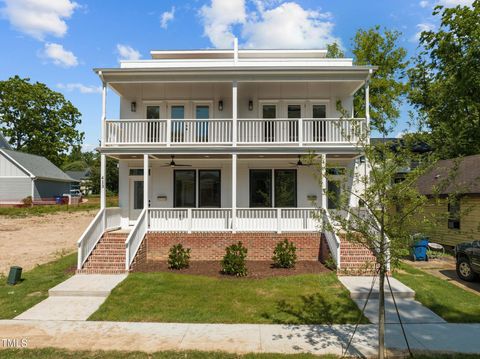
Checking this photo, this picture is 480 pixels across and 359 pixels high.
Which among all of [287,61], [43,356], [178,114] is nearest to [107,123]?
[178,114]

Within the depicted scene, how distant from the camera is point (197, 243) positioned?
13219 mm

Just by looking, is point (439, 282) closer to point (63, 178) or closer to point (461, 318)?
point (461, 318)

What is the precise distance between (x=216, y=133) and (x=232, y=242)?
171 inches

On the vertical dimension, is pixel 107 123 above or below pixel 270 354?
above

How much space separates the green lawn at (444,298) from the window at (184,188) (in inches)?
339

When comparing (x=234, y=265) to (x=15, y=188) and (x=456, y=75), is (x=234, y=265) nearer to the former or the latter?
(x=456, y=75)

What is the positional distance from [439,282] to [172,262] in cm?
836

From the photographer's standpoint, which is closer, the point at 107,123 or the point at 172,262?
the point at 172,262

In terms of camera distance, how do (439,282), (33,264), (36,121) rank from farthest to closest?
(36,121)
(33,264)
(439,282)

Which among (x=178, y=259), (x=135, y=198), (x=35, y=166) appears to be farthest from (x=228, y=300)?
(x=35, y=166)

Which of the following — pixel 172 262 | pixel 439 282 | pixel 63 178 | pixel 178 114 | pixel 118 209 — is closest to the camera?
pixel 439 282

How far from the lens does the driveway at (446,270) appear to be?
1063 centimetres

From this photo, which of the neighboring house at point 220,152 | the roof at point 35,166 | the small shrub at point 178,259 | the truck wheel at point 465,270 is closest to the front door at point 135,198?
the neighboring house at point 220,152

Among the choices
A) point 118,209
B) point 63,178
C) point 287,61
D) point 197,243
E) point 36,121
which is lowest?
point 197,243
